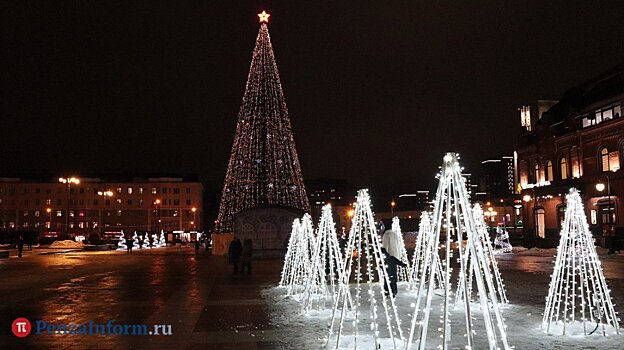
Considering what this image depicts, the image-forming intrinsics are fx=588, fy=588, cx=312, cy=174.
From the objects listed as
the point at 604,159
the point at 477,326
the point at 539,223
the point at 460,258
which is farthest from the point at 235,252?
the point at 539,223

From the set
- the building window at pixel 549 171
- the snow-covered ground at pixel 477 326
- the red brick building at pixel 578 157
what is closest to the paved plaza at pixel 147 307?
the snow-covered ground at pixel 477 326

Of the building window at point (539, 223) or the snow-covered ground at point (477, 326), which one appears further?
the building window at point (539, 223)

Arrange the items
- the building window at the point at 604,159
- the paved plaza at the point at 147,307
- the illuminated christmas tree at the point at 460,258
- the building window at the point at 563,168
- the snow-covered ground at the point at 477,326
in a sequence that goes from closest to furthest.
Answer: the illuminated christmas tree at the point at 460,258, the snow-covered ground at the point at 477,326, the paved plaza at the point at 147,307, the building window at the point at 604,159, the building window at the point at 563,168

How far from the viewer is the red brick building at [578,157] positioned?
153 ft

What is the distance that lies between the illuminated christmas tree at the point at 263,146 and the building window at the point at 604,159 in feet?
83.9

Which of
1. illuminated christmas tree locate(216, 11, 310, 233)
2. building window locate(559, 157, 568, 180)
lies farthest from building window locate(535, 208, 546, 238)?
illuminated christmas tree locate(216, 11, 310, 233)

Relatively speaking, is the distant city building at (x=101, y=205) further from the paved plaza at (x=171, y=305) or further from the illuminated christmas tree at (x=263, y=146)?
the paved plaza at (x=171, y=305)

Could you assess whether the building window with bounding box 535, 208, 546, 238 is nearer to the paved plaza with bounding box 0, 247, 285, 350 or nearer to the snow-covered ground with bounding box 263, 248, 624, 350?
the paved plaza with bounding box 0, 247, 285, 350

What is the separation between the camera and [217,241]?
45.5 meters

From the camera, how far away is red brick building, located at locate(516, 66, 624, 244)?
46.6 metres

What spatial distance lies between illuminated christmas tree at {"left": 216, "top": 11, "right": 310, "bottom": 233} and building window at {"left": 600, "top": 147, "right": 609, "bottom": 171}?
83.9 ft

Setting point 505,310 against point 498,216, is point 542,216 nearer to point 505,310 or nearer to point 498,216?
point 498,216

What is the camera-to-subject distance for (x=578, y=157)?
5122 cm

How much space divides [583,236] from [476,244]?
5.92 meters
